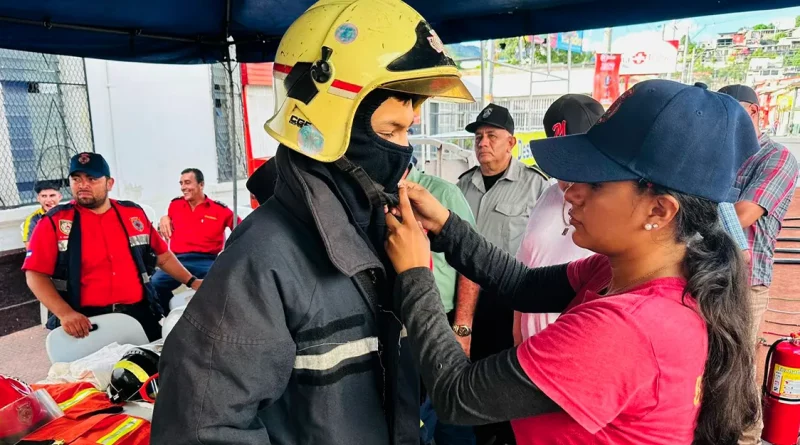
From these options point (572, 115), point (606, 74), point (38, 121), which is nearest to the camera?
point (572, 115)

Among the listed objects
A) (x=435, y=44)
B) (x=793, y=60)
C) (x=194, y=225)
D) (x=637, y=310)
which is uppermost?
(x=793, y=60)

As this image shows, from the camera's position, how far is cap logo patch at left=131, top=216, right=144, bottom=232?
155 inches

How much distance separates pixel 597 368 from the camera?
1.04 meters

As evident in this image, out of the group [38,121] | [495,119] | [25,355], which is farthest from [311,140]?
[38,121]

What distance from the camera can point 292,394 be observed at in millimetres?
1166

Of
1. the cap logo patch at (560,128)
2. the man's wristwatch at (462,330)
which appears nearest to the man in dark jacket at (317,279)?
the cap logo patch at (560,128)

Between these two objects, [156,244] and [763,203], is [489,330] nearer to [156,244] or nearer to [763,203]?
[763,203]

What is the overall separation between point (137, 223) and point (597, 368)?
3837 mm

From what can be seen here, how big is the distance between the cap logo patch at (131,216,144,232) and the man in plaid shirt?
437 cm

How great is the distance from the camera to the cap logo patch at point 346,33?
3.80 ft

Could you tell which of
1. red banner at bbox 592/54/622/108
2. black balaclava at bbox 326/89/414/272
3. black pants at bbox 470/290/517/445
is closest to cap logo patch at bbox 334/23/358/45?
black balaclava at bbox 326/89/414/272

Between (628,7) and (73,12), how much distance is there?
3084mm

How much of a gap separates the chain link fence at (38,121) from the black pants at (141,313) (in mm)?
3379

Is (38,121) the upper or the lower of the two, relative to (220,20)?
lower
